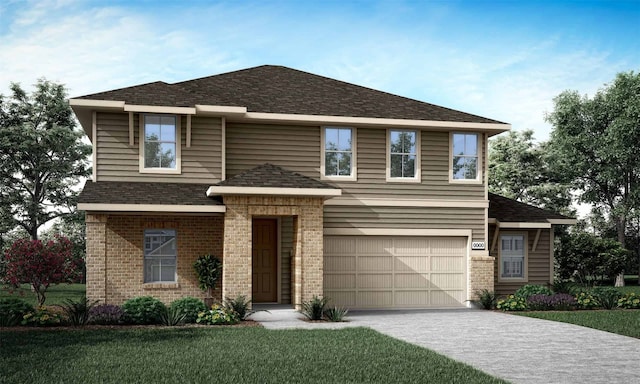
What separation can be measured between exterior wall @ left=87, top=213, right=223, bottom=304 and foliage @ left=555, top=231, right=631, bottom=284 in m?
18.9

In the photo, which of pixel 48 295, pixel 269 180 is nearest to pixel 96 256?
pixel 269 180

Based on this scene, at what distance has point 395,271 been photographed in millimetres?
22016

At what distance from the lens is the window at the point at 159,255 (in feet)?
65.5

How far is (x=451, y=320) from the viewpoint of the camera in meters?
18.7

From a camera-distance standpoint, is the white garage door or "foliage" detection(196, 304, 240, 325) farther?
the white garage door

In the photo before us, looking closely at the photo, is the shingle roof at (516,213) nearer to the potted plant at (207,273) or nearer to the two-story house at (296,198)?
the two-story house at (296,198)

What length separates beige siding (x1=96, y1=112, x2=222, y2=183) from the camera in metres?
19.8

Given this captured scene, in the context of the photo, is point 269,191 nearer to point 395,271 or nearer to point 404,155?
point 404,155

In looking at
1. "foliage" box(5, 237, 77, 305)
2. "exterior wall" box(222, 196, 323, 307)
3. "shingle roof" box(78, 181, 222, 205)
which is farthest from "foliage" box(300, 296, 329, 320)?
"foliage" box(5, 237, 77, 305)

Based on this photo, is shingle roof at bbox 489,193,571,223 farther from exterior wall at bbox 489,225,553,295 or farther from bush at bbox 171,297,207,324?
bush at bbox 171,297,207,324

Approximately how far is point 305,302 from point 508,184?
978 inches

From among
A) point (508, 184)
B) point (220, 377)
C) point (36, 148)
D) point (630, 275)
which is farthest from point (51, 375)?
point (630, 275)

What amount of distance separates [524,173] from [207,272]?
85.9ft

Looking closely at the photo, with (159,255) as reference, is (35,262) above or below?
below
